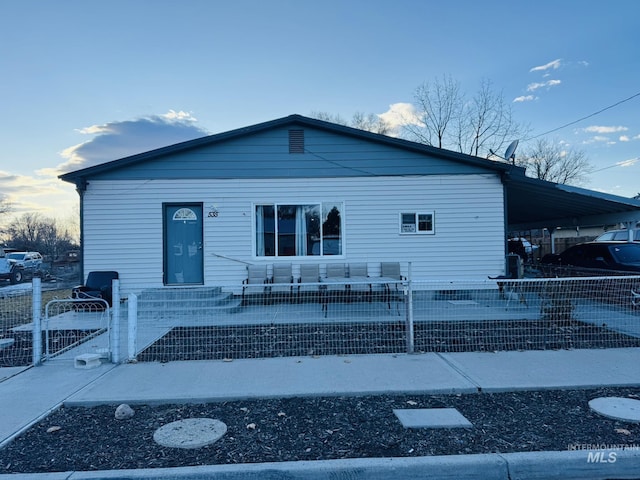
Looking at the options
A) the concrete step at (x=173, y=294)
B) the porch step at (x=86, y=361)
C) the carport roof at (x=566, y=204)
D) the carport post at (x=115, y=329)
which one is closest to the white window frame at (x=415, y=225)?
the carport roof at (x=566, y=204)

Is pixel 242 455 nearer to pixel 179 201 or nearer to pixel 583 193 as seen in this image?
pixel 179 201

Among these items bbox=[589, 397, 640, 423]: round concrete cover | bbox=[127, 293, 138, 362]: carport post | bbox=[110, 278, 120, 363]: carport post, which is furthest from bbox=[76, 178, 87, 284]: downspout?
bbox=[589, 397, 640, 423]: round concrete cover

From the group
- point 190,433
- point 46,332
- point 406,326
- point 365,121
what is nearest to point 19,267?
point 46,332

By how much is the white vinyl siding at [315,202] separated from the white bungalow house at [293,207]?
3 cm

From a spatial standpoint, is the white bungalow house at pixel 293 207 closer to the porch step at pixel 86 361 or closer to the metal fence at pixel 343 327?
the metal fence at pixel 343 327

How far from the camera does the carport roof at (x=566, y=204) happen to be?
10.7 metres

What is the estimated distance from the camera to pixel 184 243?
36.8 feet

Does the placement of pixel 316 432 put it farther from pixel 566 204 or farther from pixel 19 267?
pixel 19 267

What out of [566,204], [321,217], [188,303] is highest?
[566,204]

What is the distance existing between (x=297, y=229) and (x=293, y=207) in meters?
0.61

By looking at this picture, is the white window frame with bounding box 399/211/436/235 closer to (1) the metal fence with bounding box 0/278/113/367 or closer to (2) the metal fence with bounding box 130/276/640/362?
(2) the metal fence with bounding box 130/276/640/362

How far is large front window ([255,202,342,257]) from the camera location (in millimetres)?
11352

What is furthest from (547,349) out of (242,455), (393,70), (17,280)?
(17,280)

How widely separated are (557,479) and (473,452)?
59 cm
